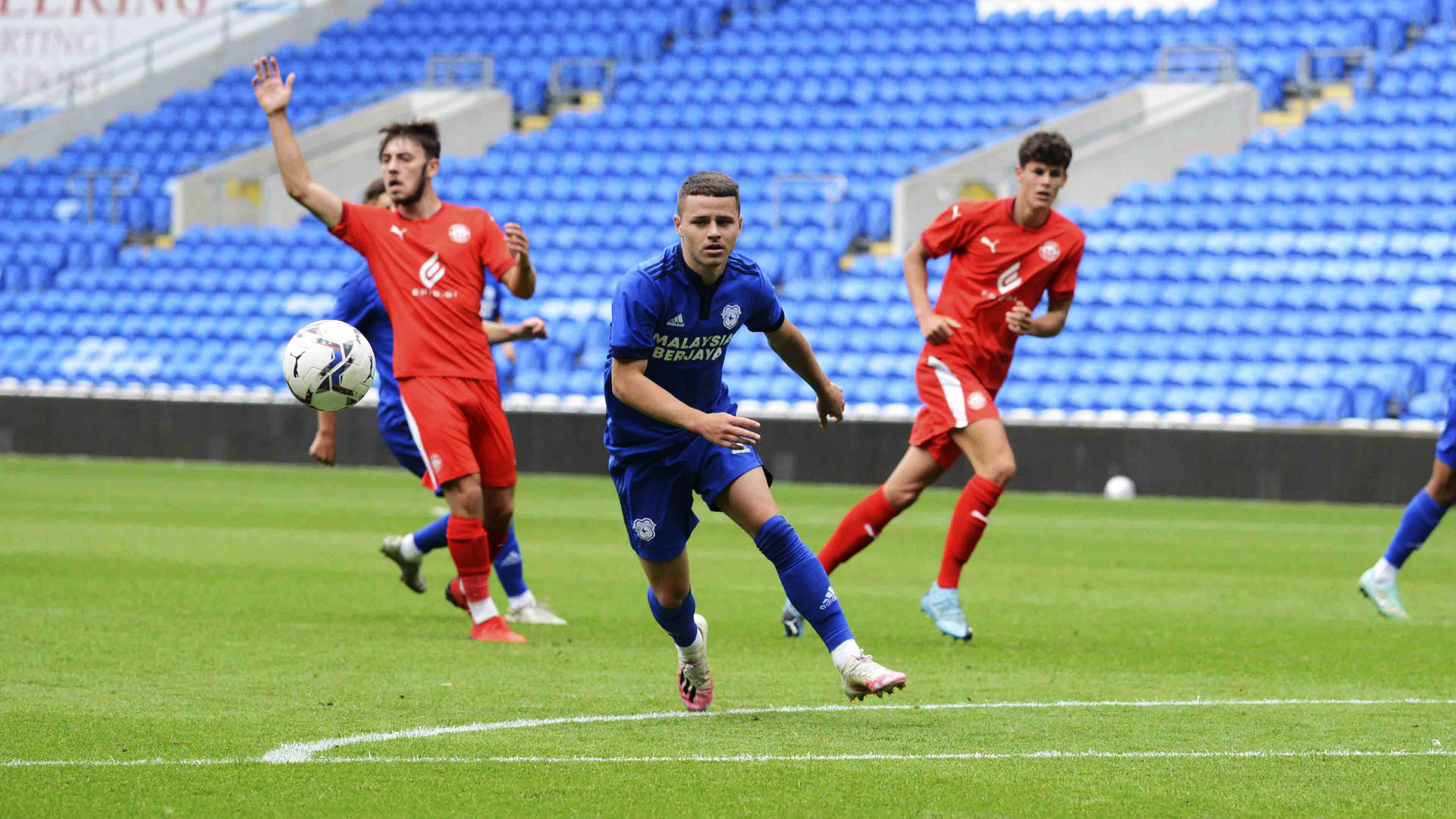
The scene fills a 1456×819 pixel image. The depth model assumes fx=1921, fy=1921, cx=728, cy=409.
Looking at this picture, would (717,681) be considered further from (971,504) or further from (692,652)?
(971,504)

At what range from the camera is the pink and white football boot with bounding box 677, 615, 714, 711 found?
5.82 metres

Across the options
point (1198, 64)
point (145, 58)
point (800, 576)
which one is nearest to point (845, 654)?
point (800, 576)

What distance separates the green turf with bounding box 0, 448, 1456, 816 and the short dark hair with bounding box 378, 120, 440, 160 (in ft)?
6.62

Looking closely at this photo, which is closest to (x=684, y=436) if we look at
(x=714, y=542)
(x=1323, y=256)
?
(x=714, y=542)

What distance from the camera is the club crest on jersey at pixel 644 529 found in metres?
5.81

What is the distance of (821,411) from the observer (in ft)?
19.9

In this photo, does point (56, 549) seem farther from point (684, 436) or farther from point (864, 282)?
point (864, 282)

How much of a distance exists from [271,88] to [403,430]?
167 cm

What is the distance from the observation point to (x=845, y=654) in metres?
5.46

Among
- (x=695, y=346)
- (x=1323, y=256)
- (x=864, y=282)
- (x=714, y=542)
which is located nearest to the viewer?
(x=695, y=346)

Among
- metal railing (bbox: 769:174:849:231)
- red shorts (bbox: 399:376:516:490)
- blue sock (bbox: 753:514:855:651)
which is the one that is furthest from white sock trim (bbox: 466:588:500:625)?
metal railing (bbox: 769:174:849:231)

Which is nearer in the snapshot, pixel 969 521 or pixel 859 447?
pixel 969 521

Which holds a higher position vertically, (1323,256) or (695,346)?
(695,346)

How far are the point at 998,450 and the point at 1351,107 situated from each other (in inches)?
630
